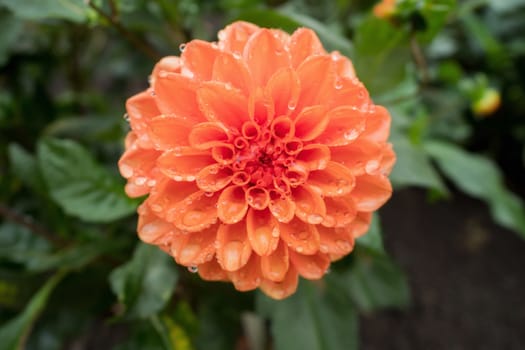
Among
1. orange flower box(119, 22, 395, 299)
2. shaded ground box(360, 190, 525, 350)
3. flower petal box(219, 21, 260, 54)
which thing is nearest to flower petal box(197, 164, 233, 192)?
orange flower box(119, 22, 395, 299)

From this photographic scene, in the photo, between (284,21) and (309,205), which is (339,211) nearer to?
(309,205)

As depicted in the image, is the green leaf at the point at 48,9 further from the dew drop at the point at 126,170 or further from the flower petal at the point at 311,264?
the flower petal at the point at 311,264

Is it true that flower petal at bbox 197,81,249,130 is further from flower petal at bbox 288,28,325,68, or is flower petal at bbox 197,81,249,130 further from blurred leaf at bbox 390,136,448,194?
blurred leaf at bbox 390,136,448,194

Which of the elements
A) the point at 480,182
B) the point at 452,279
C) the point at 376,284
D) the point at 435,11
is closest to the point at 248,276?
the point at 435,11

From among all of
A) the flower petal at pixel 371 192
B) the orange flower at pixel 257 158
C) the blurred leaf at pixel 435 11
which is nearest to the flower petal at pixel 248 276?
the orange flower at pixel 257 158

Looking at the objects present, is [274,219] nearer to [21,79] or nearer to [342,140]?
[342,140]
